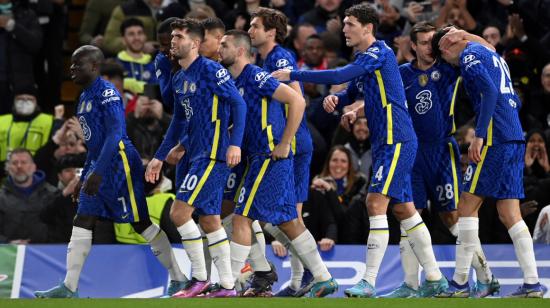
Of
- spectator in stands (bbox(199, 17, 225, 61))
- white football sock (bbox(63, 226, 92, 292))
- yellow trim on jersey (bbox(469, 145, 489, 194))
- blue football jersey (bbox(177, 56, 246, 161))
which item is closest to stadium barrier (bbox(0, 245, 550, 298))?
white football sock (bbox(63, 226, 92, 292))

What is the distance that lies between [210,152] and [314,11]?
744cm

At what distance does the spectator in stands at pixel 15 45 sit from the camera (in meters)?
16.5

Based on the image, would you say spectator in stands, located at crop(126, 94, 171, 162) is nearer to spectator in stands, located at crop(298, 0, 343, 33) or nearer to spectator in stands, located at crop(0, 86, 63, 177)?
spectator in stands, located at crop(0, 86, 63, 177)

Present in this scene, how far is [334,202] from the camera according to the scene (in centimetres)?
1283

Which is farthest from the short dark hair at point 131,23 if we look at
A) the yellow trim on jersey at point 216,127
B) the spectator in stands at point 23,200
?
the yellow trim on jersey at point 216,127

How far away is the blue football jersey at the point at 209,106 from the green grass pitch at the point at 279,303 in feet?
4.39

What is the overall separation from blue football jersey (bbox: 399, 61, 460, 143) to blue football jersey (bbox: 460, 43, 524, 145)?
586 millimetres

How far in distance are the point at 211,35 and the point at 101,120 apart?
1.27 m

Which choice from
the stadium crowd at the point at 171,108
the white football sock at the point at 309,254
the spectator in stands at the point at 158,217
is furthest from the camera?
the stadium crowd at the point at 171,108

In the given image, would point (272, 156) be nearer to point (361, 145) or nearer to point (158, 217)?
point (158, 217)

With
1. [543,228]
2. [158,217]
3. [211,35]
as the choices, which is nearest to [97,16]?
[158,217]

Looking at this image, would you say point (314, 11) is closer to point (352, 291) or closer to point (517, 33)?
point (517, 33)

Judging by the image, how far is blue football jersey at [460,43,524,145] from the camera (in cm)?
989

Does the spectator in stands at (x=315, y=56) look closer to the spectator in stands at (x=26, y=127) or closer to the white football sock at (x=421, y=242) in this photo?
the spectator in stands at (x=26, y=127)
